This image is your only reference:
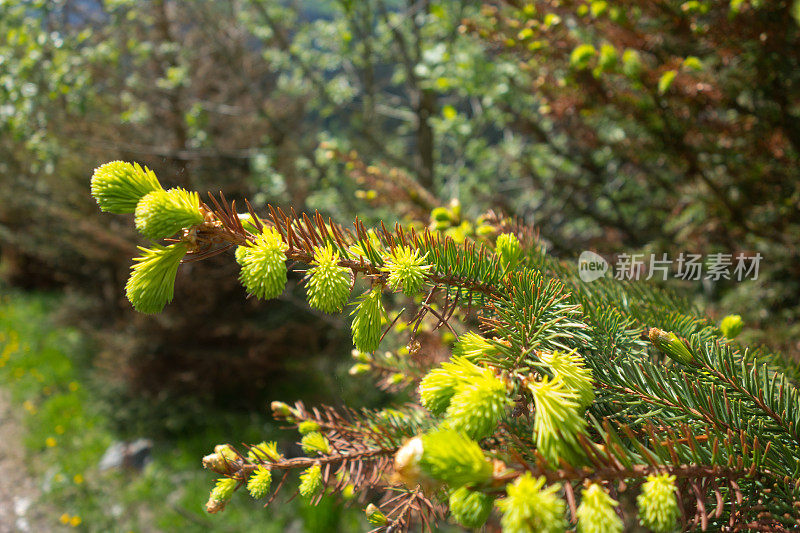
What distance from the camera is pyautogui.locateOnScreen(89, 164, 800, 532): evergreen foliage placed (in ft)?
1.49

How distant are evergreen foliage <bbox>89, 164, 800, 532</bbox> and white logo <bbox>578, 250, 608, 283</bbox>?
9cm

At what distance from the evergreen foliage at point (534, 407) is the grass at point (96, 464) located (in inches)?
119

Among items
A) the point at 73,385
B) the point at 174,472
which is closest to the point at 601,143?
the point at 174,472

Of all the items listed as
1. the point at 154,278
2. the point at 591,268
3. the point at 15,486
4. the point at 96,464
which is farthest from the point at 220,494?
the point at 15,486

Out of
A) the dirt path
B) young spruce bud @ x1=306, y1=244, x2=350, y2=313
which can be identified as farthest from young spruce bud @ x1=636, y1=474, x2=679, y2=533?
the dirt path

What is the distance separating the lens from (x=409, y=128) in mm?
5211

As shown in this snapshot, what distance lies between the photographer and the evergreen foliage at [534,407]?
1.49 ft

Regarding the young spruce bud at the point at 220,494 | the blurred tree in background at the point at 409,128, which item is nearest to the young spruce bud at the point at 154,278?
the young spruce bud at the point at 220,494

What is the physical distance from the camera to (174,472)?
→ 4043 mm

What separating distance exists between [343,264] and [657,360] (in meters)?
0.66

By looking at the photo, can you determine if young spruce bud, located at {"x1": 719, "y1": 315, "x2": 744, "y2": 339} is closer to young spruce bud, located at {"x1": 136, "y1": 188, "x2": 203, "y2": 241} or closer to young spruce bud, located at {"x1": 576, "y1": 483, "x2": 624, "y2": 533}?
young spruce bud, located at {"x1": 576, "y1": 483, "x2": 624, "y2": 533}

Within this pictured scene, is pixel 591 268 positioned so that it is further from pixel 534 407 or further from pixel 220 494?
pixel 220 494

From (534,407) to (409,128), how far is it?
4.95 metres

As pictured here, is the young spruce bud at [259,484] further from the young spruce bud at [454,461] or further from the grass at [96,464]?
the grass at [96,464]
